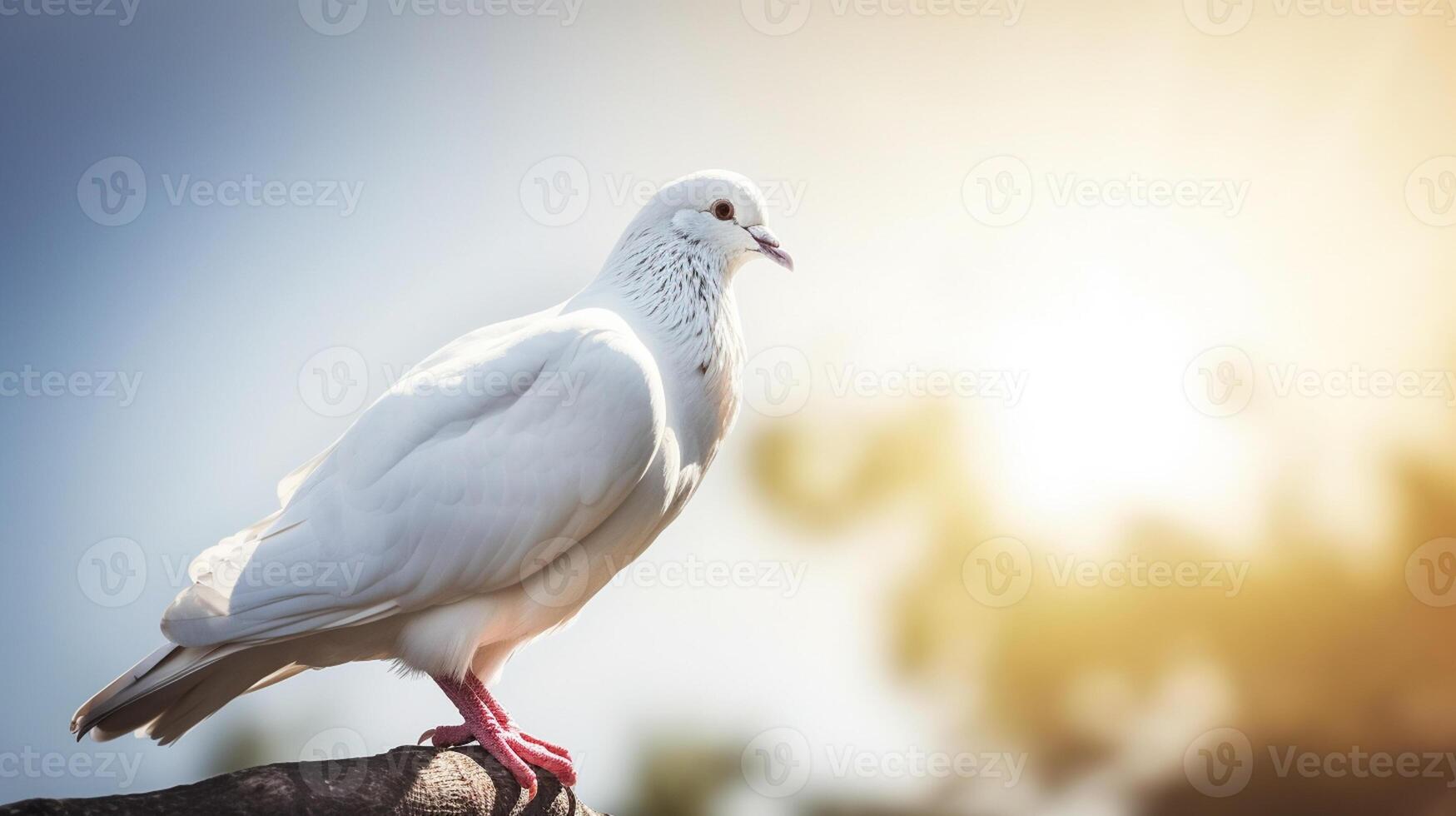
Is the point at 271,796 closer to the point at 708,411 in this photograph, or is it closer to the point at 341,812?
the point at 341,812

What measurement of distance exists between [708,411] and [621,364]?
0.34m

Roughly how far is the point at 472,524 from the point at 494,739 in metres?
0.63

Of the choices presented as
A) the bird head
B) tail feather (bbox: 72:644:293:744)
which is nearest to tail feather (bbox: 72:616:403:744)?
tail feather (bbox: 72:644:293:744)

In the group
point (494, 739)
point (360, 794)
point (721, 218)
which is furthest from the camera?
point (721, 218)

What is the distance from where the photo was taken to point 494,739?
121 inches

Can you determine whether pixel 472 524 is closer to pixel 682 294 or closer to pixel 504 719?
pixel 504 719

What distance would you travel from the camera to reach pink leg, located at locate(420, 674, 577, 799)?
306cm

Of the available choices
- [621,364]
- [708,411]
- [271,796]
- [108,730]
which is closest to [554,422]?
[621,364]

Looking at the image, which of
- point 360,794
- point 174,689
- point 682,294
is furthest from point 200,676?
point 682,294

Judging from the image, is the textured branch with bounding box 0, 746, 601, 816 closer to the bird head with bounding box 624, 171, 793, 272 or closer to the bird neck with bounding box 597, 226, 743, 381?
the bird neck with bounding box 597, 226, 743, 381

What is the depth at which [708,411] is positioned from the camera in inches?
130

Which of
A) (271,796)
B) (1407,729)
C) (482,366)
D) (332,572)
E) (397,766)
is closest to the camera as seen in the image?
(271,796)

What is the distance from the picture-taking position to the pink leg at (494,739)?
3057 millimetres

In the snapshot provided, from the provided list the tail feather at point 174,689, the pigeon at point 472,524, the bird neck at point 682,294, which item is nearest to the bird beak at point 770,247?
the bird neck at point 682,294
